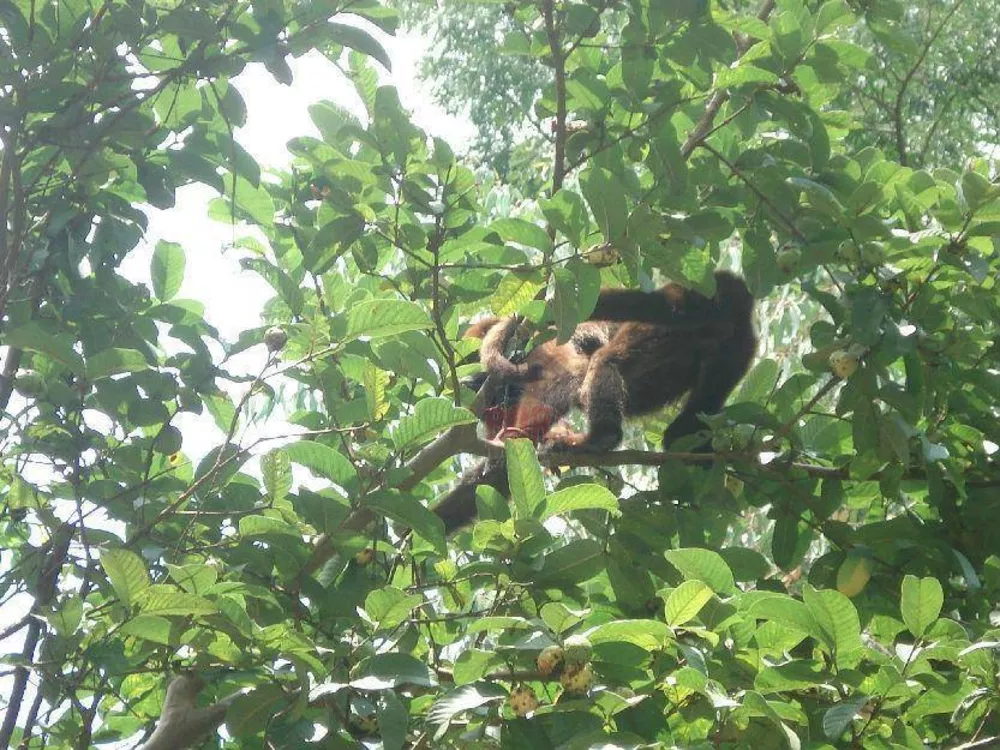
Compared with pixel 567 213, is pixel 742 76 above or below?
above

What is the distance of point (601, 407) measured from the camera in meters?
4.67

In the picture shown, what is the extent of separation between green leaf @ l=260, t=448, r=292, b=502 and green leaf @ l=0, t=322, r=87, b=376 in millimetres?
436

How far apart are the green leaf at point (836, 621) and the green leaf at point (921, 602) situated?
13 cm

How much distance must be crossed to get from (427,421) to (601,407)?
2.10 metres

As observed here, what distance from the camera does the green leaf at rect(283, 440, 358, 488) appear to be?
268 cm

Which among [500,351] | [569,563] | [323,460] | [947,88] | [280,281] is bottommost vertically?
[569,563]

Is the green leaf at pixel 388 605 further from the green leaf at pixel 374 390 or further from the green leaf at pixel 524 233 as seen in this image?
the green leaf at pixel 524 233

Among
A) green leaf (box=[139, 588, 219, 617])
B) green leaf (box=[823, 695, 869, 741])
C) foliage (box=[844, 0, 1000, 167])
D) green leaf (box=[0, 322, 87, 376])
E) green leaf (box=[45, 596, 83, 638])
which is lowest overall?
green leaf (box=[823, 695, 869, 741])

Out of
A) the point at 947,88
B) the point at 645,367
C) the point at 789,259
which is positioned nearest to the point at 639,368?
the point at 645,367

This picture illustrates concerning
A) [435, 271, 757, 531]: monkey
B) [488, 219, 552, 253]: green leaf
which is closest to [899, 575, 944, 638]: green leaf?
[488, 219, 552, 253]: green leaf

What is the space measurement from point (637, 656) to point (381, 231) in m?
1.29

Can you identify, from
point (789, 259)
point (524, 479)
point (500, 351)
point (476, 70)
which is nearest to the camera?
point (524, 479)

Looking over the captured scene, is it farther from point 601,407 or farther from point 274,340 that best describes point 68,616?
point 601,407

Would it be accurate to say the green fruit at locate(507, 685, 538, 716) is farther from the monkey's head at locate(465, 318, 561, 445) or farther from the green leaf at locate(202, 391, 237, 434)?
the monkey's head at locate(465, 318, 561, 445)
